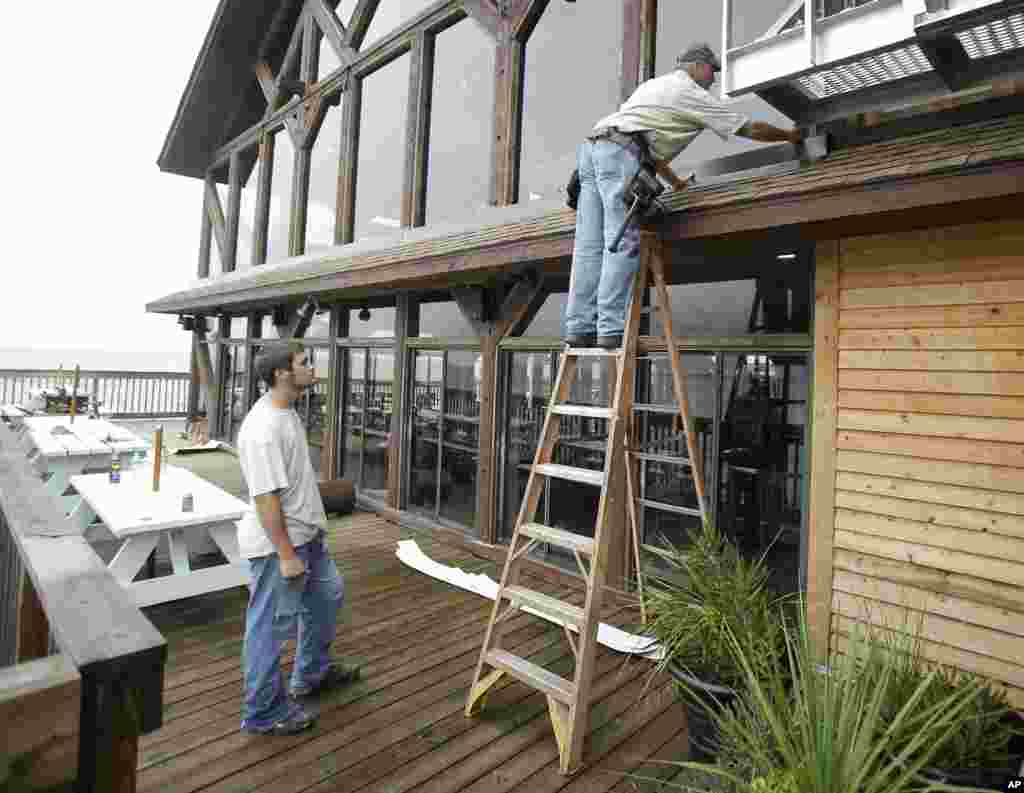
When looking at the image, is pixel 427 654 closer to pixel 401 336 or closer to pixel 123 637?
pixel 123 637

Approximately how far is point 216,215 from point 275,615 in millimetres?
11938

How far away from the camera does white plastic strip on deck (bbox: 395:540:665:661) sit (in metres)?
3.50

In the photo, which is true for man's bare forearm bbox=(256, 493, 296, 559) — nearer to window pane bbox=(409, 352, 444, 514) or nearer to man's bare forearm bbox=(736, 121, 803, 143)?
man's bare forearm bbox=(736, 121, 803, 143)

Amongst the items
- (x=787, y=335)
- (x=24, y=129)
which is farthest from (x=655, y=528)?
(x=24, y=129)

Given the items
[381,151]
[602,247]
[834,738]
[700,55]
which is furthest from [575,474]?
[381,151]

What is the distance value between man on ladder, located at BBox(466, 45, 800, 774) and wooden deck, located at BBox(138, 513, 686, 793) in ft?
0.53

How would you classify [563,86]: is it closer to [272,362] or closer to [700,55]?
[700,55]

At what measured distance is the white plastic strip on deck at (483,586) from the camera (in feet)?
11.5

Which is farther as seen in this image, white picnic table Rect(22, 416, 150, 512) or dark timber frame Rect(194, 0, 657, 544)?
white picnic table Rect(22, 416, 150, 512)

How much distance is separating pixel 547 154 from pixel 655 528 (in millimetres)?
3653

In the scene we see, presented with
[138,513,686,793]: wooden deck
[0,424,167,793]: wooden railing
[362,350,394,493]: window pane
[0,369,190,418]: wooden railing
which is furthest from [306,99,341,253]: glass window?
[0,424,167,793]: wooden railing

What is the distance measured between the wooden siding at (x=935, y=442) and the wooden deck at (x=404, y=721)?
4.16ft

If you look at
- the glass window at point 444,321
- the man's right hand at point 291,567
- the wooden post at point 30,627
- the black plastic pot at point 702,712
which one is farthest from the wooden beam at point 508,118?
the wooden post at point 30,627

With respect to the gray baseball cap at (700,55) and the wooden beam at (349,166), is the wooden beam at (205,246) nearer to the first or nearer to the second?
the wooden beam at (349,166)
